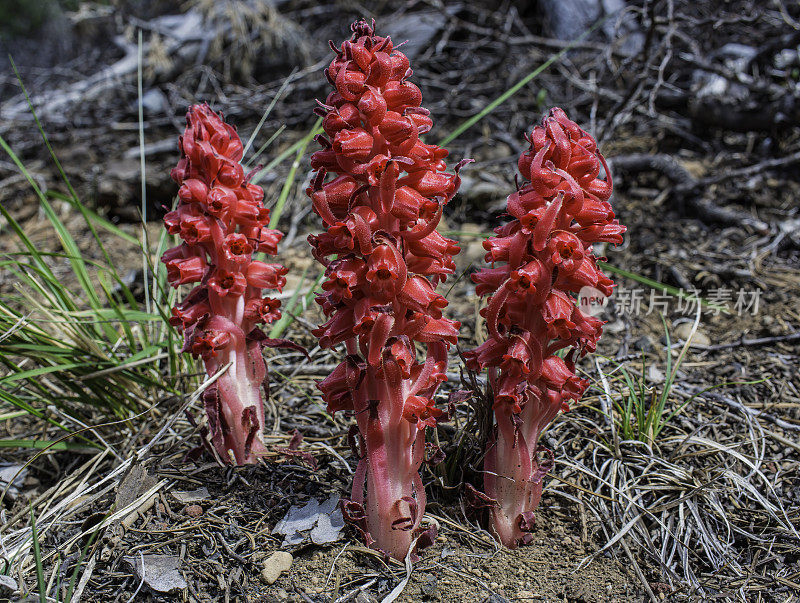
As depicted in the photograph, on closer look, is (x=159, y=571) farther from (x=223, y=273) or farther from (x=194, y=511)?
(x=223, y=273)

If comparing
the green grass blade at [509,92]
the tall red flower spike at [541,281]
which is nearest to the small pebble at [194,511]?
the tall red flower spike at [541,281]

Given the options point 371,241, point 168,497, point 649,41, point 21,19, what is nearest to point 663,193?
point 649,41

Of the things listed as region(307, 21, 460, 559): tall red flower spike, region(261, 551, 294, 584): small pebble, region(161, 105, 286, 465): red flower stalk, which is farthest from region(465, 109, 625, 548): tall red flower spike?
region(161, 105, 286, 465): red flower stalk

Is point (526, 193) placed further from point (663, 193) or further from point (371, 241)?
point (663, 193)

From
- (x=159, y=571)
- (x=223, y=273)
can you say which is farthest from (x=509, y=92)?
(x=159, y=571)

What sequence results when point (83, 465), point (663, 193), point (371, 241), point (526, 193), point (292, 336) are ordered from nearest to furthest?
point (371, 241)
point (526, 193)
point (83, 465)
point (292, 336)
point (663, 193)

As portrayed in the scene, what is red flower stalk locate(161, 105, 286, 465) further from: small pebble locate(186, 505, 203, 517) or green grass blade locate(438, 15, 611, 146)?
green grass blade locate(438, 15, 611, 146)
